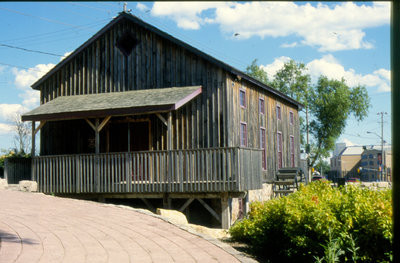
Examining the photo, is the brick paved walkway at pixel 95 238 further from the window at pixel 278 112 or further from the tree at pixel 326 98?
the tree at pixel 326 98

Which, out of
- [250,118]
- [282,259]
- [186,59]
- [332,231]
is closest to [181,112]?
[186,59]

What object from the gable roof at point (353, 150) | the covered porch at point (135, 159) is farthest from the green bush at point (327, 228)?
the gable roof at point (353, 150)

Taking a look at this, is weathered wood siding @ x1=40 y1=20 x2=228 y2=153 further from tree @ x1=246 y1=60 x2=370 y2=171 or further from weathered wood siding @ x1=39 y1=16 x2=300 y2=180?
tree @ x1=246 y1=60 x2=370 y2=171

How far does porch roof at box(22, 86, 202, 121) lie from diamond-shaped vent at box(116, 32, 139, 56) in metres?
1.79

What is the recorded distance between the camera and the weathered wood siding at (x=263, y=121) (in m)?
18.0

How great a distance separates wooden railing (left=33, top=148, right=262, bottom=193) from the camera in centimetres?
1503

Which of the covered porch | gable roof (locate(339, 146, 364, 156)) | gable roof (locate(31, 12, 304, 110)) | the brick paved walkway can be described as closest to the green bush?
the brick paved walkway

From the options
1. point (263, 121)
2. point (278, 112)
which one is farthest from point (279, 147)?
point (263, 121)

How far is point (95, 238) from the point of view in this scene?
7.95 metres

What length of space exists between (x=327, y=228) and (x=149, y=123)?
10929 millimetres

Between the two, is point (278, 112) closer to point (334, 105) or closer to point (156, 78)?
point (156, 78)

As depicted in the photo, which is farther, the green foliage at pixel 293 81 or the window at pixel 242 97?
the green foliage at pixel 293 81

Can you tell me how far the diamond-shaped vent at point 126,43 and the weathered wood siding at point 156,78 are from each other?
13 cm

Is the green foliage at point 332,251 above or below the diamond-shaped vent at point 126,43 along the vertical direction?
below
